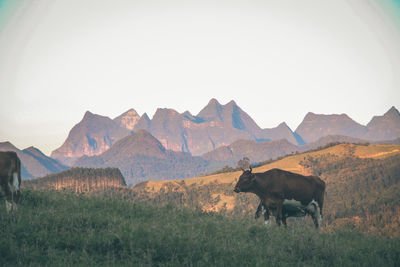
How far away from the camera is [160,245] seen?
10883mm

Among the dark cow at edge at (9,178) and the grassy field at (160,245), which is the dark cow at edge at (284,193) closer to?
the grassy field at (160,245)

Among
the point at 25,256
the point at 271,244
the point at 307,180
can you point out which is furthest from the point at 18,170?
the point at 307,180

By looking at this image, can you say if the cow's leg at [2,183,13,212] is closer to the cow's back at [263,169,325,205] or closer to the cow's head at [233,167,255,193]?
the cow's head at [233,167,255,193]

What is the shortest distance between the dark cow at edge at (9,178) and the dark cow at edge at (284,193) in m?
10.2

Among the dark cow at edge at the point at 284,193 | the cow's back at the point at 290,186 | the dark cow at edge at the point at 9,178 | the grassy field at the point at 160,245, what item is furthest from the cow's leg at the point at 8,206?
the cow's back at the point at 290,186

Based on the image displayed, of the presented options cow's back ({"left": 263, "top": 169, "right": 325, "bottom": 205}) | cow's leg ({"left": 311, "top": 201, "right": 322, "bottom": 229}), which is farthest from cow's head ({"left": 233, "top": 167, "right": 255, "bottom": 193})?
cow's leg ({"left": 311, "top": 201, "right": 322, "bottom": 229})

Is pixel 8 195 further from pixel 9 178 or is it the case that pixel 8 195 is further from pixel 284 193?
pixel 284 193

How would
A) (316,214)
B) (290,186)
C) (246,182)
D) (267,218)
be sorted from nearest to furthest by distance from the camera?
(267,218) → (290,186) → (316,214) → (246,182)

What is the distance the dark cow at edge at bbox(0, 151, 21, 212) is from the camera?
564 inches

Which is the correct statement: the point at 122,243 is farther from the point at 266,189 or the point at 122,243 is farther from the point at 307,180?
the point at 307,180

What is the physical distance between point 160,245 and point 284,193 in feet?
28.5

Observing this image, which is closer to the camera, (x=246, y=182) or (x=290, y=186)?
(x=290, y=186)

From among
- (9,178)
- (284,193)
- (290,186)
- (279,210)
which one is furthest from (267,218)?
(9,178)

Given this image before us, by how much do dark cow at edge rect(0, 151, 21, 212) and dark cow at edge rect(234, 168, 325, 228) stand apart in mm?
10157
